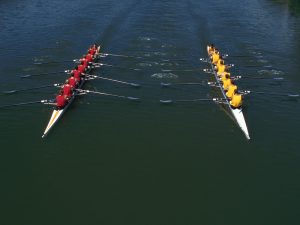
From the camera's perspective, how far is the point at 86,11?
196ft

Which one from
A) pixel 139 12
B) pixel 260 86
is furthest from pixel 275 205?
pixel 139 12

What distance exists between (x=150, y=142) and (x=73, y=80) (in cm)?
981

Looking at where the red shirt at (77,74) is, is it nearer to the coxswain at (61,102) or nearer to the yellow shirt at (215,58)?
the coxswain at (61,102)

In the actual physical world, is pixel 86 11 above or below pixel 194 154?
above

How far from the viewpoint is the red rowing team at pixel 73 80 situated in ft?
107

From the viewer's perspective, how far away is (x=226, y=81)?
119ft

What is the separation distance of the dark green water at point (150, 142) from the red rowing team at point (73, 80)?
3.67ft

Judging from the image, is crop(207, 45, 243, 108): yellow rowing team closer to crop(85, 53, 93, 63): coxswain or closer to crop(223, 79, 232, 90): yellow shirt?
crop(223, 79, 232, 90): yellow shirt

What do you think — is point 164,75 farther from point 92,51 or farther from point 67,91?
point 67,91

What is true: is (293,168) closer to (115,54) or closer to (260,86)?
(260,86)

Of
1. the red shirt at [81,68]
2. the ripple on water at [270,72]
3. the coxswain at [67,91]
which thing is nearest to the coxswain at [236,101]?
the ripple on water at [270,72]

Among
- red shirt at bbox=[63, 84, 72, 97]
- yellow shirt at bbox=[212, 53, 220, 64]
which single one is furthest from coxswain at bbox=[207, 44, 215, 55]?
red shirt at bbox=[63, 84, 72, 97]

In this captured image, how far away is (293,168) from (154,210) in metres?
10.00

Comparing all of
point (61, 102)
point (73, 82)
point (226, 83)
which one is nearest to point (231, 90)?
point (226, 83)
